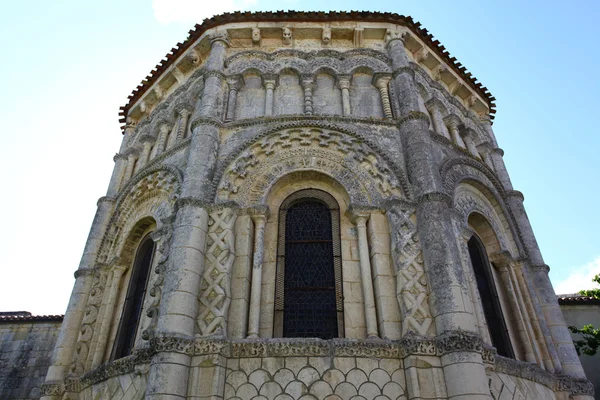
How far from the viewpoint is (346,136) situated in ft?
29.2

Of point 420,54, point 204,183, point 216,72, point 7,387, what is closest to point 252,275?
point 204,183

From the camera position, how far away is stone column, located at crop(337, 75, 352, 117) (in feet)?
31.7

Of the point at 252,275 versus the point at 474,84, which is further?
the point at 474,84

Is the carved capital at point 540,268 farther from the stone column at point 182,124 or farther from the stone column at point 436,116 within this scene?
the stone column at point 182,124

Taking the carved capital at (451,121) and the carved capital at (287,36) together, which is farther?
the carved capital at (451,121)

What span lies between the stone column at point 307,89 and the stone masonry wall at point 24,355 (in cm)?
1133

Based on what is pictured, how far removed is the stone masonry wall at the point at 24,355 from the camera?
42.5ft

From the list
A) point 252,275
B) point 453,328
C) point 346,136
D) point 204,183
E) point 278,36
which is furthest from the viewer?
point 278,36

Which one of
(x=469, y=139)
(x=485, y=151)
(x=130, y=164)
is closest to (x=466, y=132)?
(x=469, y=139)

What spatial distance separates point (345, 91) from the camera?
32.9 ft

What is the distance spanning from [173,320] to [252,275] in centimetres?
153

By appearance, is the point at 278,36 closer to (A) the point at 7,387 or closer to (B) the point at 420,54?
(B) the point at 420,54

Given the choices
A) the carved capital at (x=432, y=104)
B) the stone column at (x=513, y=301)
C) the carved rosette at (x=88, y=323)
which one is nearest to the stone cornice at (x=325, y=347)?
the stone column at (x=513, y=301)

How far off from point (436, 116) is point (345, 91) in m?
2.54
